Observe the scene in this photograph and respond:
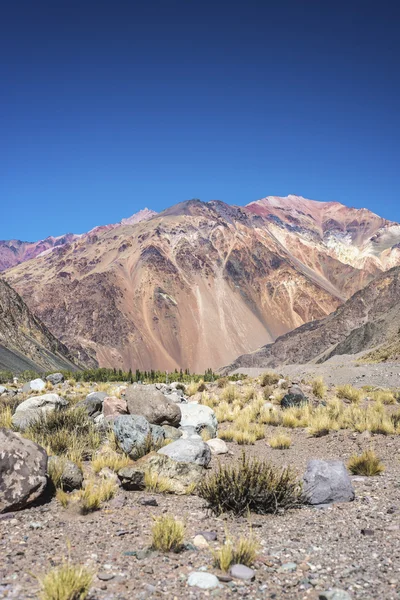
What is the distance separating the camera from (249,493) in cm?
718

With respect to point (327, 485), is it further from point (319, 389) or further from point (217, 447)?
point (319, 389)

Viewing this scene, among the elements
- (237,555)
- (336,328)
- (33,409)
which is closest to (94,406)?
(33,409)

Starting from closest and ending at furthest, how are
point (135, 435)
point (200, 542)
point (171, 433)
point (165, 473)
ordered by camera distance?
point (200, 542)
point (165, 473)
point (135, 435)
point (171, 433)

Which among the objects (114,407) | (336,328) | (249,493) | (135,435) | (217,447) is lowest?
(217,447)

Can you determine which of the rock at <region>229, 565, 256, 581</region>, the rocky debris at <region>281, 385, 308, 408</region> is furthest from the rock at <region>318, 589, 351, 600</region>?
the rocky debris at <region>281, 385, 308, 408</region>

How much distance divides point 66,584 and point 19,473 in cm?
300

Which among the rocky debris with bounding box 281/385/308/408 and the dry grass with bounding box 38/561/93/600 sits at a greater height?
the dry grass with bounding box 38/561/93/600

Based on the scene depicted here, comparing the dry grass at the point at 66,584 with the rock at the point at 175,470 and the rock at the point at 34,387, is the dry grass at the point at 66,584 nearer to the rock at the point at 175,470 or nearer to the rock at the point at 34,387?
the rock at the point at 175,470

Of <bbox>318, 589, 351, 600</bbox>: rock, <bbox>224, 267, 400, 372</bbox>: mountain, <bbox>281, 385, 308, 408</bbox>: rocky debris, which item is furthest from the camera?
<bbox>224, 267, 400, 372</bbox>: mountain

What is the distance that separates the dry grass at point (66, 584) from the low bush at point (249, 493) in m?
3.10

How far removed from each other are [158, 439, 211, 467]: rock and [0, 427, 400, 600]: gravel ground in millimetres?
1257

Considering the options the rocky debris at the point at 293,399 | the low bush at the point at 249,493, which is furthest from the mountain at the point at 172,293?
the low bush at the point at 249,493

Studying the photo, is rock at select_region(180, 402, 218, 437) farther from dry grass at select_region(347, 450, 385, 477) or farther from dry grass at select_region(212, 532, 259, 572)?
dry grass at select_region(212, 532, 259, 572)

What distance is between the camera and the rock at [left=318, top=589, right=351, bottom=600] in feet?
13.6
